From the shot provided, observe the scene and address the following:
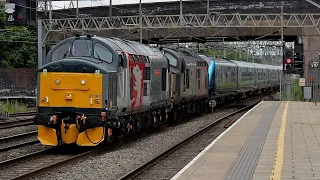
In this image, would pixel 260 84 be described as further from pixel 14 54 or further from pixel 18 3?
pixel 18 3

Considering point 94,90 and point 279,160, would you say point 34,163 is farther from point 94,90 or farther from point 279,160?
point 279,160

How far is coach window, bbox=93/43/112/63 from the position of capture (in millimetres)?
16062

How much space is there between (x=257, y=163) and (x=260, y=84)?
48.3 m

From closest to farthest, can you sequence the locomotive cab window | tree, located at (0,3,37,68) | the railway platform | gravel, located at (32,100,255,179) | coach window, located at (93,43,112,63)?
the railway platform < gravel, located at (32,100,255,179) < coach window, located at (93,43,112,63) < the locomotive cab window < tree, located at (0,3,37,68)

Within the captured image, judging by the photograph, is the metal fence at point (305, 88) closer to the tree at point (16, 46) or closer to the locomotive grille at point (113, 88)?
the tree at point (16, 46)

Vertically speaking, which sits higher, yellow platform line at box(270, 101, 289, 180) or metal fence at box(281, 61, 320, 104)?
metal fence at box(281, 61, 320, 104)

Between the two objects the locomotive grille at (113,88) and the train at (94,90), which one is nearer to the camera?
the train at (94,90)

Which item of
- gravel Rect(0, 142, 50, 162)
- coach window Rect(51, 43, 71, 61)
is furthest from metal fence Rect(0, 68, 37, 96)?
coach window Rect(51, 43, 71, 61)

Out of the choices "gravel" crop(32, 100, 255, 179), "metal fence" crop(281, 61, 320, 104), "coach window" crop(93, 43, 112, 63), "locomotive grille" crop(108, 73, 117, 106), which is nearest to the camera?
"gravel" crop(32, 100, 255, 179)

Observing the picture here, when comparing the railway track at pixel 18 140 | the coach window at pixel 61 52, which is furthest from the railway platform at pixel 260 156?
the railway track at pixel 18 140

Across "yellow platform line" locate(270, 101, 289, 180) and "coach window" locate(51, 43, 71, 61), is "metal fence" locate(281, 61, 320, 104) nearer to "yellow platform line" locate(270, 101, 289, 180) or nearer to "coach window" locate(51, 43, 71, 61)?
"yellow platform line" locate(270, 101, 289, 180)

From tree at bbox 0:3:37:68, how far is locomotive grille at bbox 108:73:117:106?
36.5 meters

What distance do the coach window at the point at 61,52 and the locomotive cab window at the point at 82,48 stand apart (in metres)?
0.19

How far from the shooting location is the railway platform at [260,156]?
1048 cm
